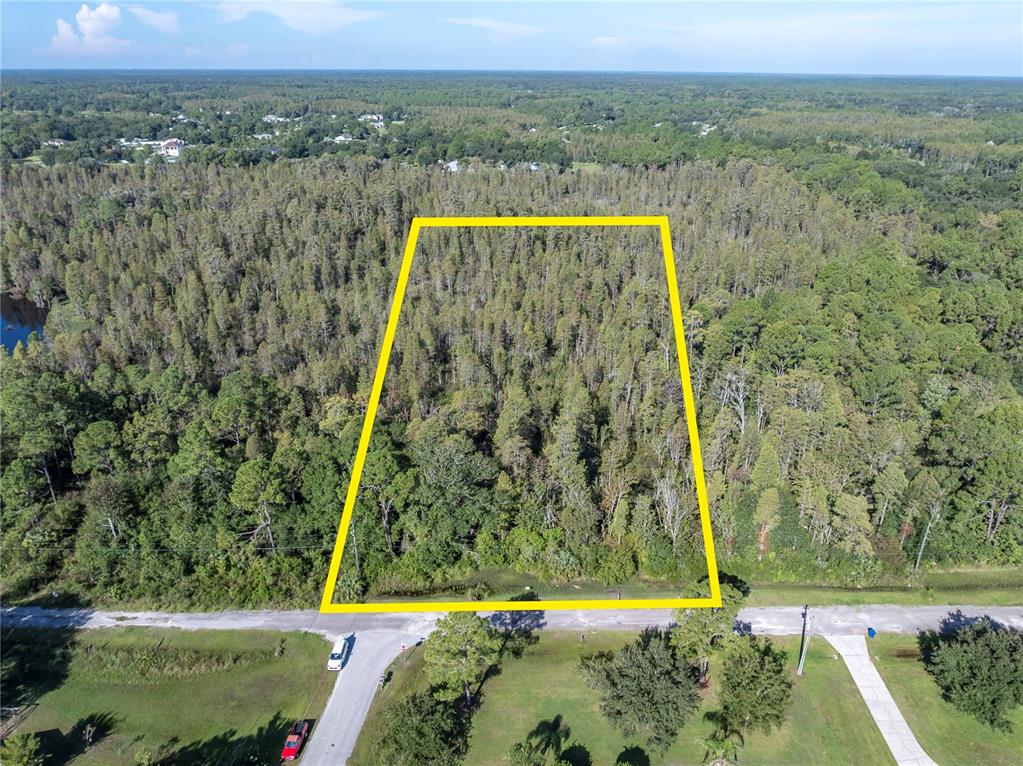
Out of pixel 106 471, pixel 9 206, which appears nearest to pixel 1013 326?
pixel 106 471

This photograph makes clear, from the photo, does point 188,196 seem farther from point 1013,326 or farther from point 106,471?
point 1013,326

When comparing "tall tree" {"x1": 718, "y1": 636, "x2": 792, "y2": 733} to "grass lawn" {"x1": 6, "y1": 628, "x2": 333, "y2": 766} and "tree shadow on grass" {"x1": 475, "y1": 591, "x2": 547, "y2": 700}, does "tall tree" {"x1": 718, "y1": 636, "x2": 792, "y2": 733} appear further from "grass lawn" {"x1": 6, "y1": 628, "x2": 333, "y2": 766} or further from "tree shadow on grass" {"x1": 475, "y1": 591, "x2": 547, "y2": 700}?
"grass lawn" {"x1": 6, "y1": 628, "x2": 333, "y2": 766}

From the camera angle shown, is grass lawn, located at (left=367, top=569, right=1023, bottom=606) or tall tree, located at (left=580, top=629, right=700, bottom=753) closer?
tall tree, located at (left=580, top=629, right=700, bottom=753)

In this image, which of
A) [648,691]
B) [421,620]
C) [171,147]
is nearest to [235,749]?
[421,620]

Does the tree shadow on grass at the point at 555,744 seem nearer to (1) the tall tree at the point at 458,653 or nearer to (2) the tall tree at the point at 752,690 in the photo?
(1) the tall tree at the point at 458,653

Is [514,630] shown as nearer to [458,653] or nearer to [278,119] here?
[458,653]

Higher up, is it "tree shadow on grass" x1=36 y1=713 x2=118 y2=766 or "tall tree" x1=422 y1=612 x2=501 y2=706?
"tall tree" x1=422 y1=612 x2=501 y2=706

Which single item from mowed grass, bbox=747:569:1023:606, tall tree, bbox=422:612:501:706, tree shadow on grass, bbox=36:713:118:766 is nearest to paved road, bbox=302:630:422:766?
tall tree, bbox=422:612:501:706
